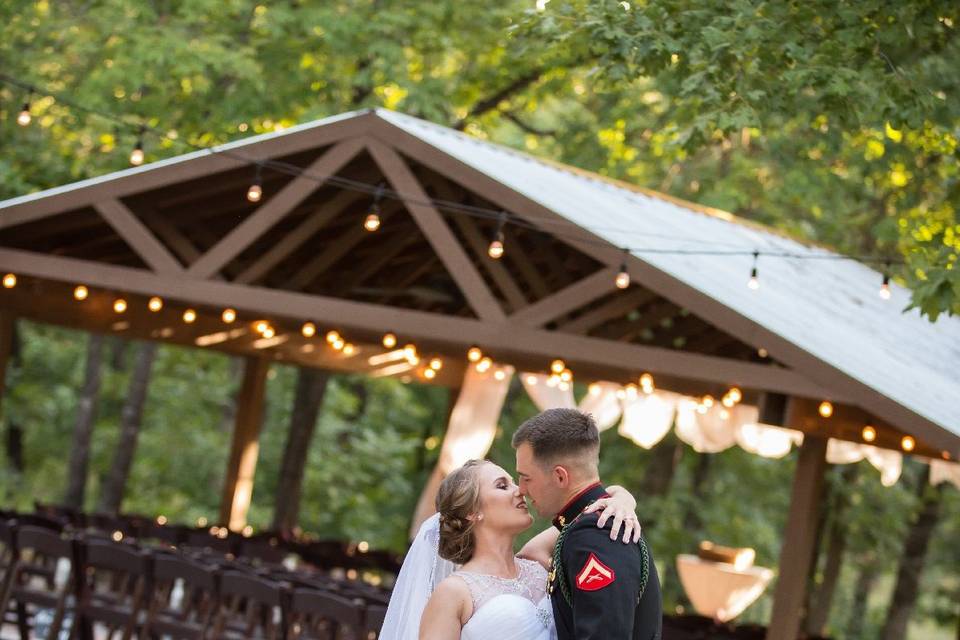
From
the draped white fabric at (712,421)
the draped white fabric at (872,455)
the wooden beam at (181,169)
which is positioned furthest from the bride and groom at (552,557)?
the draped white fabric at (872,455)

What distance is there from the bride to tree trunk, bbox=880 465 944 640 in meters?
15.3

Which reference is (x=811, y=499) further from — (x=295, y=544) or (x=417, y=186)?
(x=295, y=544)

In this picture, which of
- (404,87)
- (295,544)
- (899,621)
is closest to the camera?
(295,544)

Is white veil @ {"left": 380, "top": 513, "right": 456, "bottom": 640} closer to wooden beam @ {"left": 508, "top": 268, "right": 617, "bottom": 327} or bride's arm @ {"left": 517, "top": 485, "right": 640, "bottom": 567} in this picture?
bride's arm @ {"left": 517, "top": 485, "right": 640, "bottom": 567}

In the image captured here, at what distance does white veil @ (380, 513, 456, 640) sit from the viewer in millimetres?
4355

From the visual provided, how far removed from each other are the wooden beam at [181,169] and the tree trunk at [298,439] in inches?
305

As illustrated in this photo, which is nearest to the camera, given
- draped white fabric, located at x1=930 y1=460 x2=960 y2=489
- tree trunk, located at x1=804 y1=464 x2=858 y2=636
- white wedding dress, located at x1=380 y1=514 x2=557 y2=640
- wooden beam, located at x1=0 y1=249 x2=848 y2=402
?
white wedding dress, located at x1=380 y1=514 x2=557 y2=640

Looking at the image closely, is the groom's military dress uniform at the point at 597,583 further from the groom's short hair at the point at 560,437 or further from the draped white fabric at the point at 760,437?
the draped white fabric at the point at 760,437

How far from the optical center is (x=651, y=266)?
9.31 meters

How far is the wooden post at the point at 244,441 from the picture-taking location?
1597cm

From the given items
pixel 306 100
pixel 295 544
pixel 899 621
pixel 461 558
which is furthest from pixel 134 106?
pixel 461 558

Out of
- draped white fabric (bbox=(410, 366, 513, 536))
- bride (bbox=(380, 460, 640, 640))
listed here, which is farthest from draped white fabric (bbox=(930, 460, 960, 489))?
bride (bbox=(380, 460, 640, 640))

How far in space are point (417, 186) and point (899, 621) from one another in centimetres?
1132

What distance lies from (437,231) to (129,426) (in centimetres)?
944
